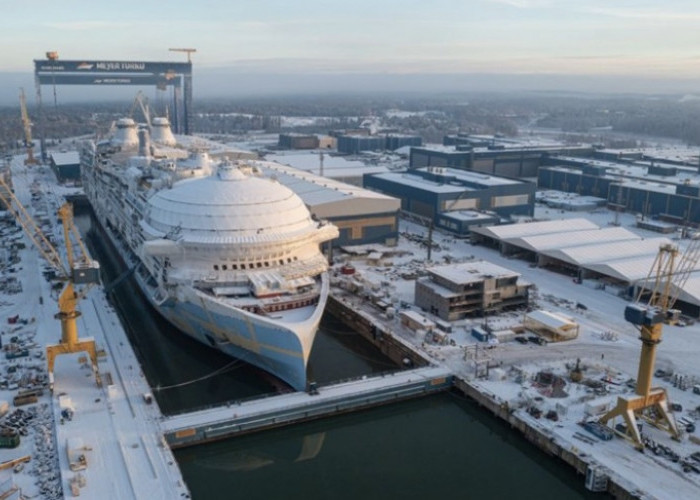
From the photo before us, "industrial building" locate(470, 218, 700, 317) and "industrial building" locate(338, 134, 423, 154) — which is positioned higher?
"industrial building" locate(338, 134, 423, 154)

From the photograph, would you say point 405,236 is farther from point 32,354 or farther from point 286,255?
point 32,354

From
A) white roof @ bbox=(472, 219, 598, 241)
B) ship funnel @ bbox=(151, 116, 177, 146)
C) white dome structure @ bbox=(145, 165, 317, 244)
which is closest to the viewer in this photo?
white dome structure @ bbox=(145, 165, 317, 244)

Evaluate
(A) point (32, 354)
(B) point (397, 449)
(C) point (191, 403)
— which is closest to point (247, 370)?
(C) point (191, 403)

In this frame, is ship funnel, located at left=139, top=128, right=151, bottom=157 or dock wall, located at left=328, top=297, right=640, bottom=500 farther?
ship funnel, located at left=139, top=128, right=151, bottom=157

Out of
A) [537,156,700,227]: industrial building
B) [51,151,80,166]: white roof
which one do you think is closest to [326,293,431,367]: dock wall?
[537,156,700,227]: industrial building

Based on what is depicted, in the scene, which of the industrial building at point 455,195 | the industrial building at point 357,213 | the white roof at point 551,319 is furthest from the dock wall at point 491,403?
the industrial building at point 455,195

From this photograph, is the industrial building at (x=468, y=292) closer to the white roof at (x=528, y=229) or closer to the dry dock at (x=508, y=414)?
the dry dock at (x=508, y=414)

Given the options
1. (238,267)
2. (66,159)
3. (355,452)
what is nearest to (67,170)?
(66,159)

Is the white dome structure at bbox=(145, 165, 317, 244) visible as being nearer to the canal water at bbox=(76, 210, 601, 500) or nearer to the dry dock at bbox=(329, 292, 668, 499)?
the canal water at bbox=(76, 210, 601, 500)
